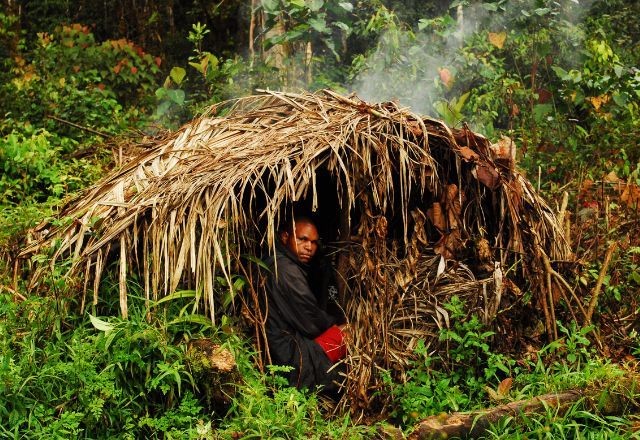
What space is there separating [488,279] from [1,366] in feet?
9.34

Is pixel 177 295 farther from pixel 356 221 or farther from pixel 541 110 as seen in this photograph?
pixel 541 110

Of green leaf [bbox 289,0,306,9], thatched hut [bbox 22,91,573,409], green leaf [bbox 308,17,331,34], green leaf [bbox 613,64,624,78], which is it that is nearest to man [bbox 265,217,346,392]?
thatched hut [bbox 22,91,573,409]

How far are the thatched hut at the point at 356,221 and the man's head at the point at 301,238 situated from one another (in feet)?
0.54

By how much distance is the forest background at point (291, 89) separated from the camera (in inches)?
203

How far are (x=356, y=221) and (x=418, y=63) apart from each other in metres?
3.35

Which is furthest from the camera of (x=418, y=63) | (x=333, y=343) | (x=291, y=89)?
(x=291, y=89)

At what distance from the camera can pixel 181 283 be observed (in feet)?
18.2

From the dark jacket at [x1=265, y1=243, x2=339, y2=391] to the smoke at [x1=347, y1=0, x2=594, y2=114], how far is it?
3.44 m

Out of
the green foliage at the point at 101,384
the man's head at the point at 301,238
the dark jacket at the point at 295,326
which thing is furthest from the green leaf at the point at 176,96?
the green foliage at the point at 101,384

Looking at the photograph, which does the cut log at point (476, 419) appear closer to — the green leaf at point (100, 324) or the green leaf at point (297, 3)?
the green leaf at point (100, 324)

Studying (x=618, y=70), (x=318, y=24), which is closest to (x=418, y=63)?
(x=318, y=24)

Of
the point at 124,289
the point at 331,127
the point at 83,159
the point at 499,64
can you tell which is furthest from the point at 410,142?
the point at 499,64

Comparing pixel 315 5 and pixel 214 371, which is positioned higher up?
pixel 315 5

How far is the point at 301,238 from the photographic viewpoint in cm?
597
